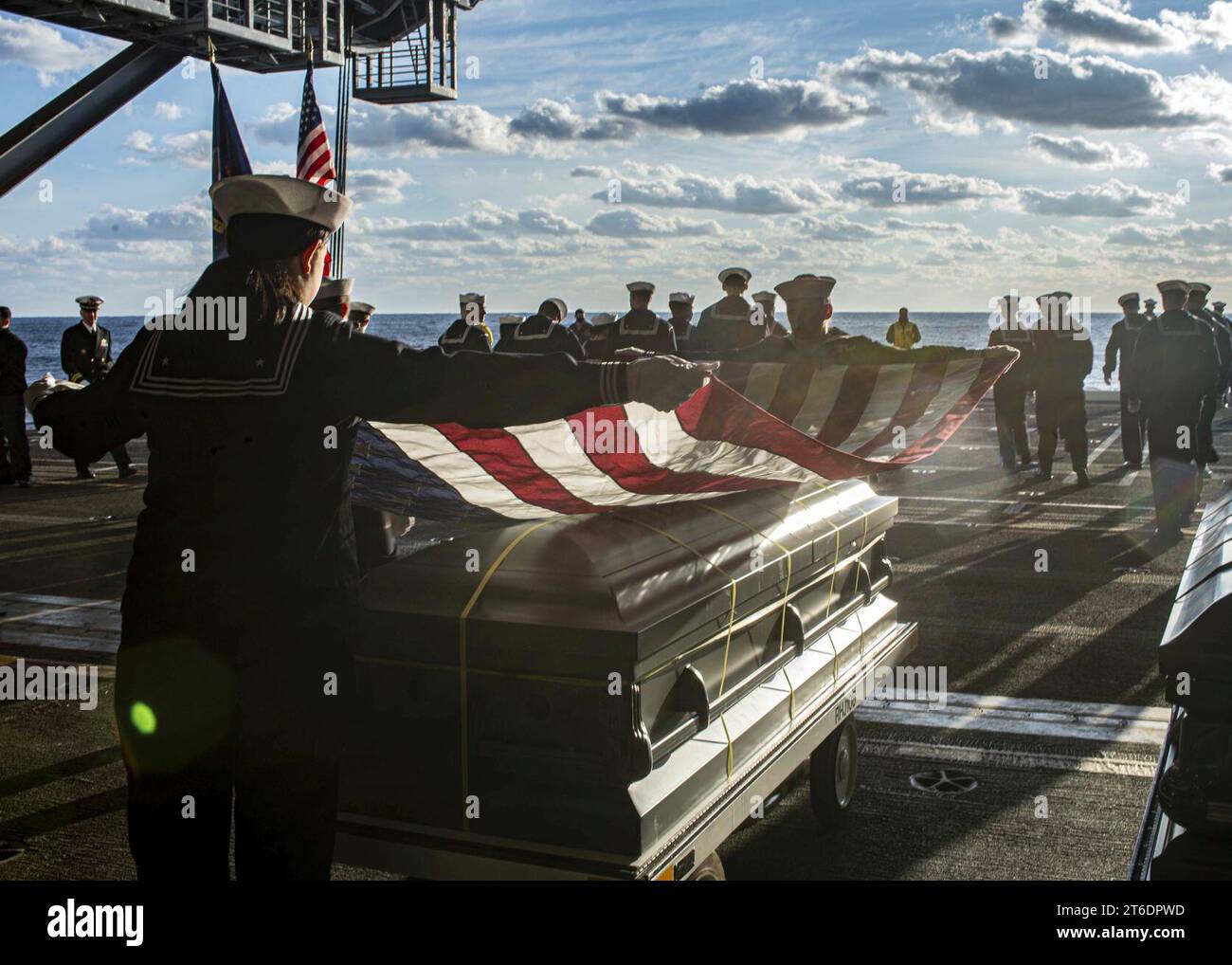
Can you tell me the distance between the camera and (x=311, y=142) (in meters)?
11.8

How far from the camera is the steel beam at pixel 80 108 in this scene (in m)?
22.9

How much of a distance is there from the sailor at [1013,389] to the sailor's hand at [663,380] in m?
12.4

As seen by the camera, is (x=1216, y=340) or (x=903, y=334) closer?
(x=1216, y=340)

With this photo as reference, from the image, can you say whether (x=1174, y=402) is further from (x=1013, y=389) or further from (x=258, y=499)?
(x=258, y=499)

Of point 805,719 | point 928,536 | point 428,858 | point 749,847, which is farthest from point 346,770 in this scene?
point 928,536

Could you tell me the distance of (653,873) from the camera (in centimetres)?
298

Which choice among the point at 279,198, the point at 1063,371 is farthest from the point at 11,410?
the point at 279,198

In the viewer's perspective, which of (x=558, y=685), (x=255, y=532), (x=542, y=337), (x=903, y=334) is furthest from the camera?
(x=903, y=334)

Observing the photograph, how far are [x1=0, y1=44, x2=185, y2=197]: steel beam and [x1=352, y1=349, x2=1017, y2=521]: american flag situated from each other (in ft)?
72.1

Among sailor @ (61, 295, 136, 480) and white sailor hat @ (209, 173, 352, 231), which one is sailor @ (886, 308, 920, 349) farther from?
white sailor hat @ (209, 173, 352, 231)

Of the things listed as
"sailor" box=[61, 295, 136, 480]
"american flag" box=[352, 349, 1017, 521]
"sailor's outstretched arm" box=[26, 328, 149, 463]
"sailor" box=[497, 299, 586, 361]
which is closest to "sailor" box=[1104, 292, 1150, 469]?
"sailor" box=[497, 299, 586, 361]

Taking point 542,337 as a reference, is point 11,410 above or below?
below

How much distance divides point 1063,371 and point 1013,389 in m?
1.15
